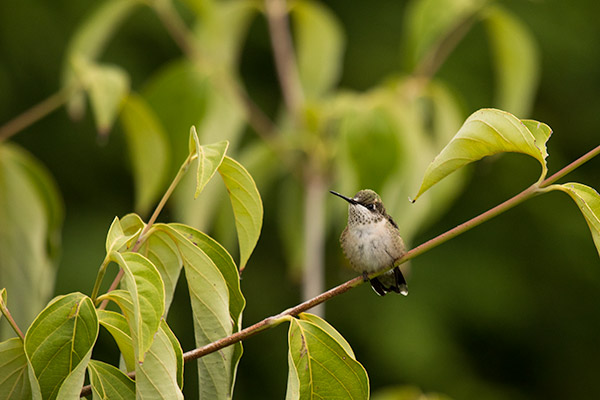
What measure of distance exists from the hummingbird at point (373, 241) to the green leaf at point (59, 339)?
1.28 m

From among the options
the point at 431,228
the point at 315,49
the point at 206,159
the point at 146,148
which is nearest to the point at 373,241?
the point at 146,148

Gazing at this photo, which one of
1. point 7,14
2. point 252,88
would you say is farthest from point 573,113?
point 7,14

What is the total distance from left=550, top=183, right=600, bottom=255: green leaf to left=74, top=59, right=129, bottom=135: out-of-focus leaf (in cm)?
137

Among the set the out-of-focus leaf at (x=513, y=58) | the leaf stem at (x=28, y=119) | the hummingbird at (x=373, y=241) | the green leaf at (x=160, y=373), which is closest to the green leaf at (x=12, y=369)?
the green leaf at (x=160, y=373)

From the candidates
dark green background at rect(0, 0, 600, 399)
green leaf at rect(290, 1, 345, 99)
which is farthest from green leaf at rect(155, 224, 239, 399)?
dark green background at rect(0, 0, 600, 399)

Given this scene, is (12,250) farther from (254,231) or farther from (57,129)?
(57,129)

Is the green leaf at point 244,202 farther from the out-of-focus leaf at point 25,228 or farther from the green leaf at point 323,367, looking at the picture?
the out-of-focus leaf at point 25,228

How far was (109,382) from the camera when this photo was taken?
4.25 feet

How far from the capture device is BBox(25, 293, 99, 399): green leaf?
1.21 metres

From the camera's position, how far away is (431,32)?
2.87m

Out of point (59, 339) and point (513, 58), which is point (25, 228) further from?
point (513, 58)

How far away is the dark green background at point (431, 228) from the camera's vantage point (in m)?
6.60

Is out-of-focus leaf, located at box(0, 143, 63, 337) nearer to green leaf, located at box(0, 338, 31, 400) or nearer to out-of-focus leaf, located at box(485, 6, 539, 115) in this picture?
green leaf, located at box(0, 338, 31, 400)

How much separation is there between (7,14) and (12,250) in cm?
511
